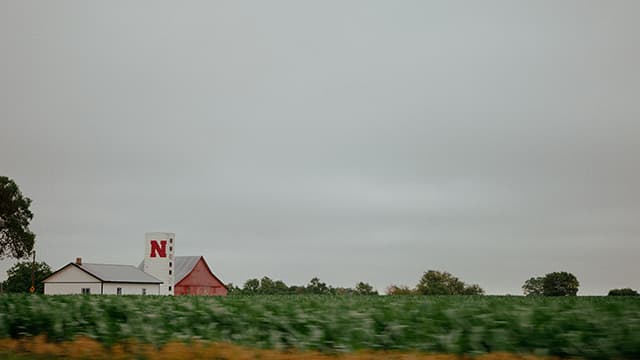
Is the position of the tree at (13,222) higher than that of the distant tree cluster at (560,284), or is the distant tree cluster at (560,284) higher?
the tree at (13,222)

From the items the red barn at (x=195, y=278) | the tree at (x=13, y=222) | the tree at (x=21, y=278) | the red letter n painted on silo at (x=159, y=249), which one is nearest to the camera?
the tree at (x=13, y=222)

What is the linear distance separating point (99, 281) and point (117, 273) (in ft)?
14.3

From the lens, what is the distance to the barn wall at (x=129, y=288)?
8306cm

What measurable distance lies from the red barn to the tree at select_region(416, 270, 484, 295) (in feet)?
114

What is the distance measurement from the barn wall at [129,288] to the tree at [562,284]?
70.3 metres

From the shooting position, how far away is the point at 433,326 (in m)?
15.5

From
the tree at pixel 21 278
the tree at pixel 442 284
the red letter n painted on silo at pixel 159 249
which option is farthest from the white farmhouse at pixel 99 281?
the tree at pixel 442 284

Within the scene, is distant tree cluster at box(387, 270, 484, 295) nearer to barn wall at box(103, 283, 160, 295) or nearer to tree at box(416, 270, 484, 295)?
tree at box(416, 270, 484, 295)

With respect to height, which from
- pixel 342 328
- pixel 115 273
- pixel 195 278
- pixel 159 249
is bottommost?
pixel 342 328

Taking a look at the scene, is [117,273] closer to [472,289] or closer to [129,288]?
[129,288]

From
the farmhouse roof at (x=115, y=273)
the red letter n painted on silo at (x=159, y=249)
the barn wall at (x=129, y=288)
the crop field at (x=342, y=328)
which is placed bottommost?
the crop field at (x=342, y=328)

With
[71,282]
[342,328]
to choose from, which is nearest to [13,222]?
[71,282]

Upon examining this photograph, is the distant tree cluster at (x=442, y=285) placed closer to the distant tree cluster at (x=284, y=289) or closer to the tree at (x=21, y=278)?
the distant tree cluster at (x=284, y=289)

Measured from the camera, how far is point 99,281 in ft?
271
